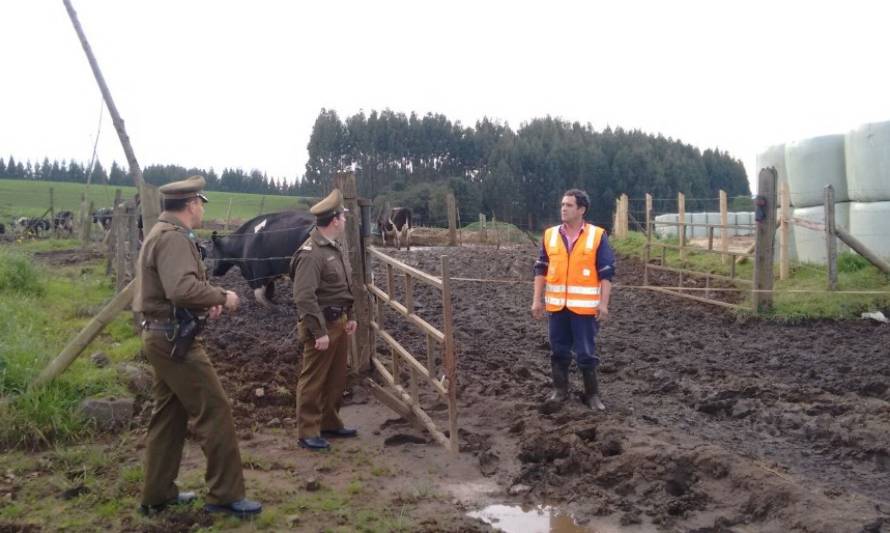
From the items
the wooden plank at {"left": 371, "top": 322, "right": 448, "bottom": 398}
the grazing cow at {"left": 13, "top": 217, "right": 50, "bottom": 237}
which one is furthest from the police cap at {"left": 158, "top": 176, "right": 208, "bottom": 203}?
the grazing cow at {"left": 13, "top": 217, "right": 50, "bottom": 237}

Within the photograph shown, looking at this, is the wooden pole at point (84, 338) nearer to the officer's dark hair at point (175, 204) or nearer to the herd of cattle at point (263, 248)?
the officer's dark hair at point (175, 204)

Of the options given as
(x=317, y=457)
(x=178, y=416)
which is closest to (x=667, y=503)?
(x=317, y=457)

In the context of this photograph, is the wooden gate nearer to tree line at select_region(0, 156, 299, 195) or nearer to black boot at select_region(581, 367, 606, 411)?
black boot at select_region(581, 367, 606, 411)

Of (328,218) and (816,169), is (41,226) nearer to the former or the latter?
(816,169)

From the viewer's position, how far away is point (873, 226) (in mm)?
11344

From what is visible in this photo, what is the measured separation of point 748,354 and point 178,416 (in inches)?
225

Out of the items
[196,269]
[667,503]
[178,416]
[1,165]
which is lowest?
[667,503]

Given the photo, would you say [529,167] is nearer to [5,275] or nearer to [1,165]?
[5,275]

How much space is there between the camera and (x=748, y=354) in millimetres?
7355

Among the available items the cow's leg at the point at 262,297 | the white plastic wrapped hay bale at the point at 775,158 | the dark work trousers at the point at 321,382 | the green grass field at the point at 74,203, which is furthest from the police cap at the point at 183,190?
the green grass field at the point at 74,203

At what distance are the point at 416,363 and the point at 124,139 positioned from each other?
2826 millimetres

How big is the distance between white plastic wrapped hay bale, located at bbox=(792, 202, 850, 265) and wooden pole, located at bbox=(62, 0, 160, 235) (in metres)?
10.5

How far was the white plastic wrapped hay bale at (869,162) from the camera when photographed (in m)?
11.3

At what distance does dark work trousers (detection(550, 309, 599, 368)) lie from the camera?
5.31m
